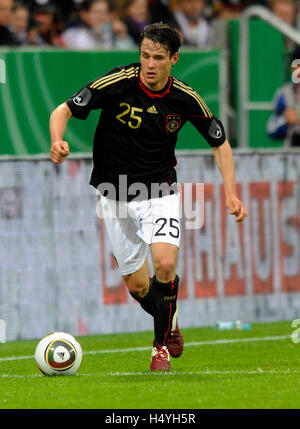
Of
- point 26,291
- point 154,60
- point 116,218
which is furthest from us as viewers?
point 26,291

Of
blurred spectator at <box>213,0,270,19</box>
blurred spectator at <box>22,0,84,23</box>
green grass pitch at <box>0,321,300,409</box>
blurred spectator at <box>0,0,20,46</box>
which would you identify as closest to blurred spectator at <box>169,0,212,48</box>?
blurred spectator at <box>213,0,270,19</box>

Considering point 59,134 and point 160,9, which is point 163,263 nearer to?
point 59,134

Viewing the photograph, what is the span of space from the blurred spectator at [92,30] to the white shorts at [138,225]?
19.6 feet

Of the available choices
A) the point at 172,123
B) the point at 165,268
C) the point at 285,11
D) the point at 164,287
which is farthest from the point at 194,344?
the point at 285,11

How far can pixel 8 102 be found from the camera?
12.4 meters

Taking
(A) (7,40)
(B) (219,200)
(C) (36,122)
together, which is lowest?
(B) (219,200)

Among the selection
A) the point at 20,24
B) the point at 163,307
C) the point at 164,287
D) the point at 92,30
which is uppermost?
the point at 92,30

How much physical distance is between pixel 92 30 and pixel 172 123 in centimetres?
646

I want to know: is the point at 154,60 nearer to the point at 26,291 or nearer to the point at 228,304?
the point at 26,291

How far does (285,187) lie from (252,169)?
48cm

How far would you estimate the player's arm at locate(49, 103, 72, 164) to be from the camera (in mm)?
7273

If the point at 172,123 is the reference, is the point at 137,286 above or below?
below

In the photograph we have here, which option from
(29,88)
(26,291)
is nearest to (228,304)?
(26,291)

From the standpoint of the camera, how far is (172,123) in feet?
27.5
